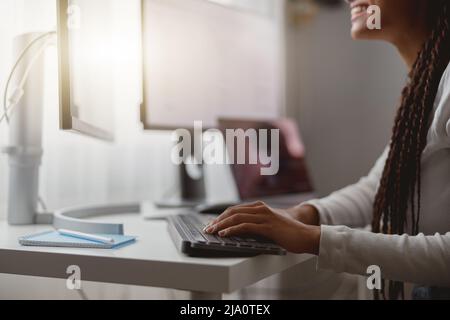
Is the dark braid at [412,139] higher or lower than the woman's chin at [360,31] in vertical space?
lower

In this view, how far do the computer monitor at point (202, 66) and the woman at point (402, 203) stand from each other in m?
0.47

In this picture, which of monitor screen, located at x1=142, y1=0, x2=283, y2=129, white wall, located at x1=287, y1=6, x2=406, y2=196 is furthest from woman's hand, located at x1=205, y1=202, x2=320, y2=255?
white wall, located at x1=287, y1=6, x2=406, y2=196

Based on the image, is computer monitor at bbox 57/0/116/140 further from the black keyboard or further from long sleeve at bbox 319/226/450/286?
long sleeve at bbox 319/226/450/286

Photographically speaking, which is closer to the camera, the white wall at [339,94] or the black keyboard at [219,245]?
the black keyboard at [219,245]

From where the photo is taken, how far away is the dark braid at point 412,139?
852 mm

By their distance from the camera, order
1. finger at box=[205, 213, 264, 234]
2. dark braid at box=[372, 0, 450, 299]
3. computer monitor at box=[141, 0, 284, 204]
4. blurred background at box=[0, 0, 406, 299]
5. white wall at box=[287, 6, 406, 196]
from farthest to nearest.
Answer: white wall at box=[287, 6, 406, 196]
computer monitor at box=[141, 0, 284, 204]
blurred background at box=[0, 0, 406, 299]
dark braid at box=[372, 0, 450, 299]
finger at box=[205, 213, 264, 234]

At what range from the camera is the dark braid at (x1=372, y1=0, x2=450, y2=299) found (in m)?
0.85

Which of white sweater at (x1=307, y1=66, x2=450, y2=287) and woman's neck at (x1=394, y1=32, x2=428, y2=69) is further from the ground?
woman's neck at (x1=394, y1=32, x2=428, y2=69)

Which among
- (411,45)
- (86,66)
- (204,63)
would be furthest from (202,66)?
(411,45)

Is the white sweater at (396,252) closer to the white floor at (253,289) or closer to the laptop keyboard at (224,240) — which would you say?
the laptop keyboard at (224,240)

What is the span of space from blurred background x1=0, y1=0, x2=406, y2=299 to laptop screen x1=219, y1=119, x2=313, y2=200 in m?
0.32

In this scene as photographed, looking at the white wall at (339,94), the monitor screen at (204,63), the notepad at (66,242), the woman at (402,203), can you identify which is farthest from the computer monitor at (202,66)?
the white wall at (339,94)

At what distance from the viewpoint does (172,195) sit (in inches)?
65.9

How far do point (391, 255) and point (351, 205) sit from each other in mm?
363
